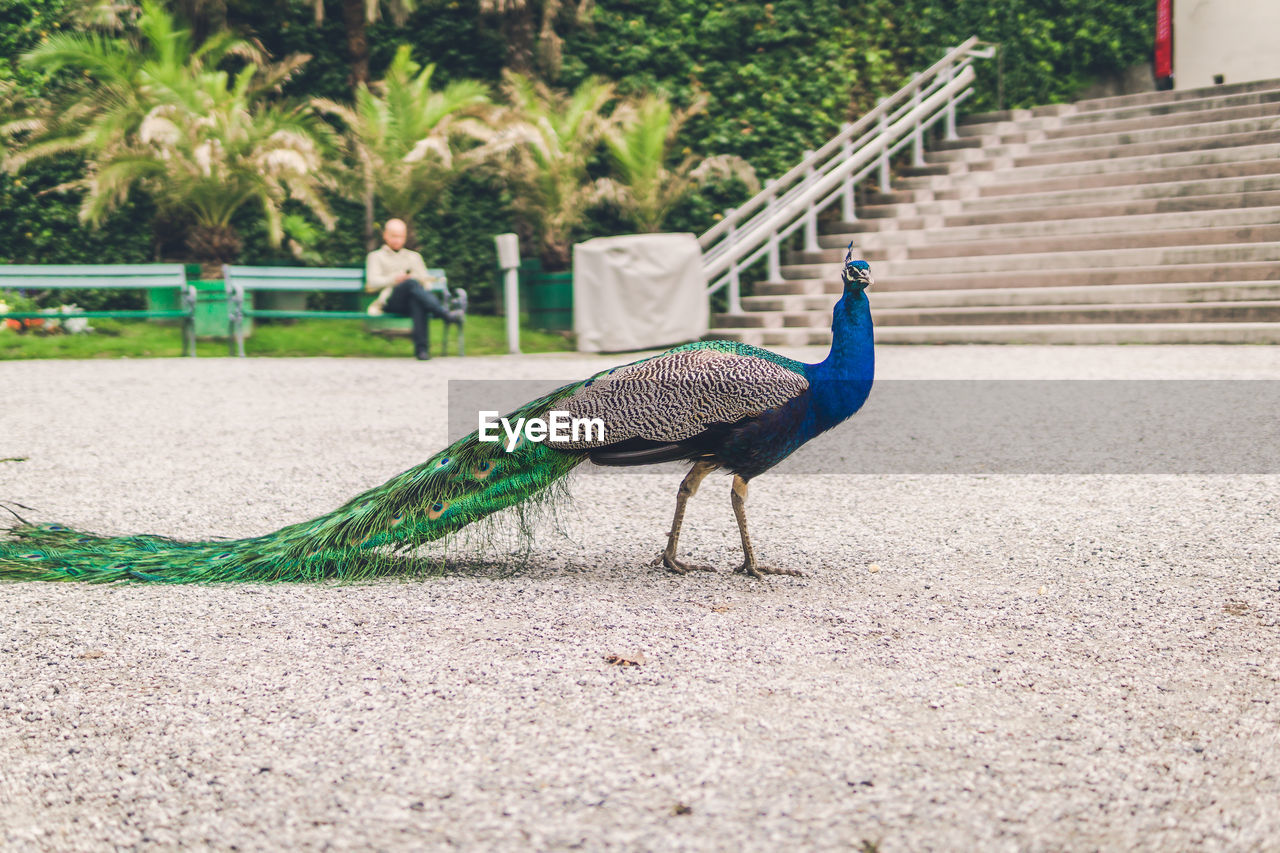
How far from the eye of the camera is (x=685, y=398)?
12.0 feet

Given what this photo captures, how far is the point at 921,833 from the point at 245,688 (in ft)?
5.77

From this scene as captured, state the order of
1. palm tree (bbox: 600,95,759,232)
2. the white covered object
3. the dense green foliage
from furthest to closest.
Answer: the dense green foliage
palm tree (bbox: 600,95,759,232)
the white covered object

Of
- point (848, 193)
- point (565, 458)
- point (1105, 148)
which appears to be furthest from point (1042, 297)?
point (565, 458)

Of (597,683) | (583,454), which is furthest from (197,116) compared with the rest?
(597,683)

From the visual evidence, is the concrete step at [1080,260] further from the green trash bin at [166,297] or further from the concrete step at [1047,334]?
the green trash bin at [166,297]

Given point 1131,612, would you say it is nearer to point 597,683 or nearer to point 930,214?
point 597,683

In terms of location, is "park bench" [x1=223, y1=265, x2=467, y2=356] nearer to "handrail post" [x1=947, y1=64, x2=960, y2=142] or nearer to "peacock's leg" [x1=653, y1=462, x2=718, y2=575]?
"handrail post" [x1=947, y1=64, x2=960, y2=142]

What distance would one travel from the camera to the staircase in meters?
11.5

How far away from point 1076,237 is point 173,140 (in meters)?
10.3

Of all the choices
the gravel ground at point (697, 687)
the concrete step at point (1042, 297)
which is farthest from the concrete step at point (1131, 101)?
the gravel ground at point (697, 687)

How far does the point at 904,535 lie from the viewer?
468cm

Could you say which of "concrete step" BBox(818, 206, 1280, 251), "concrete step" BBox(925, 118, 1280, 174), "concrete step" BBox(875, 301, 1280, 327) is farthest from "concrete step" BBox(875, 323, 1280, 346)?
"concrete step" BBox(925, 118, 1280, 174)

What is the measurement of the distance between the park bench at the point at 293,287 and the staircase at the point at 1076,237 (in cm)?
317

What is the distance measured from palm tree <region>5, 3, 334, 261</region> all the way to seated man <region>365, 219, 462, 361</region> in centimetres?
149
